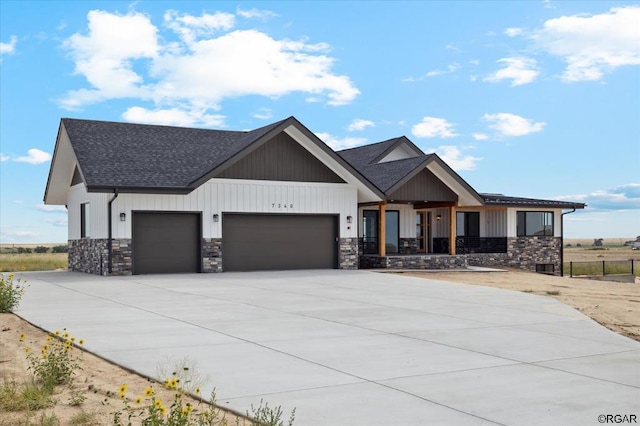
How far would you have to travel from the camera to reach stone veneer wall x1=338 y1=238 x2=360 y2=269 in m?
26.9

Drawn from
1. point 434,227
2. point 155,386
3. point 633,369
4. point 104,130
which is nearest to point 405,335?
point 633,369

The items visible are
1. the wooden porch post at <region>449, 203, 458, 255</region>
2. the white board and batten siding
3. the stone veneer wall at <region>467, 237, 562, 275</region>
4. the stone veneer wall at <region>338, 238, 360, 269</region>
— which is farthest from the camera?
the stone veneer wall at <region>467, 237, 562, 275</region>

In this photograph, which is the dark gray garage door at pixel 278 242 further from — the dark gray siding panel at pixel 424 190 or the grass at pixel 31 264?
the grass at pixel 31 264

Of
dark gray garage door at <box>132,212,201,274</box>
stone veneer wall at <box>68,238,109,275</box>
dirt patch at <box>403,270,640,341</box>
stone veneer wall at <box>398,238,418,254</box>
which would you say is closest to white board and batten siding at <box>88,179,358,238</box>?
dark gray garage door at <box>132,212,201,274</box>

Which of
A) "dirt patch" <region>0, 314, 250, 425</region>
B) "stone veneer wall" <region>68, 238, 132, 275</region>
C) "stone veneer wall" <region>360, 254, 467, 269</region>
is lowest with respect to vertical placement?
"dirt patch" <region>0, 314, 250, 425</region>

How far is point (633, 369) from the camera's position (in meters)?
8.02

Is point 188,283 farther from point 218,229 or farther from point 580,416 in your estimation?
point 580,416

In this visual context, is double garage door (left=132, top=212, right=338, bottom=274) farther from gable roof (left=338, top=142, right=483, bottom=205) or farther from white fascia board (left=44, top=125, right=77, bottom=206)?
white fascia board (left=44, top=125, right=77, bottom=206)

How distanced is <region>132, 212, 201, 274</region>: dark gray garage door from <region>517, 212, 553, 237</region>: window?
16.9 metres

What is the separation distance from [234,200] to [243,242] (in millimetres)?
1660

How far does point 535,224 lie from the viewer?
110 feet

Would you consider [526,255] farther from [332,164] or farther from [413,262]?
[332,164]

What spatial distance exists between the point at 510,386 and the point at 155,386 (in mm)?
Result: 3685

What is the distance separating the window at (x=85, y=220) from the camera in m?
25.1
